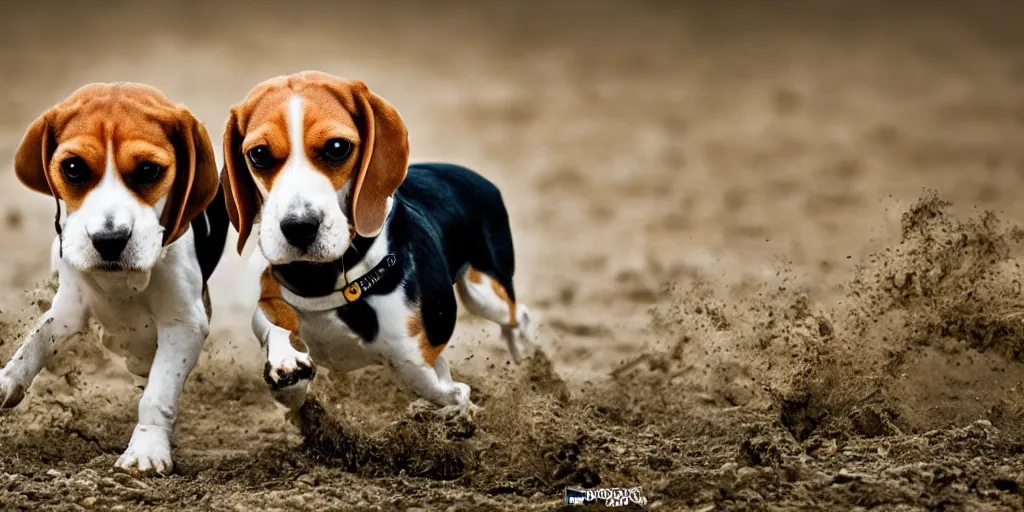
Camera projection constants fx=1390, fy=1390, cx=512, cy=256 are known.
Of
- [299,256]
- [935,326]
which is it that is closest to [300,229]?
[299,256]

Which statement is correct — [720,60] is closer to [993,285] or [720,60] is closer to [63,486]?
[993,285]

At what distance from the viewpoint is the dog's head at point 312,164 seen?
4215 millimetres

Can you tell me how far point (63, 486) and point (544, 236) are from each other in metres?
5.62

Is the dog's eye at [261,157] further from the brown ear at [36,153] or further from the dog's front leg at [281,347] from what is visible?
the brown ear at [36,153]

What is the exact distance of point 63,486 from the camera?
445cm

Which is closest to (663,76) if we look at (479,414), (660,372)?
(660,372)

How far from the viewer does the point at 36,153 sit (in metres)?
4.49

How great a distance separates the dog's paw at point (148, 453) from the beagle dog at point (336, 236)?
1.52 ft

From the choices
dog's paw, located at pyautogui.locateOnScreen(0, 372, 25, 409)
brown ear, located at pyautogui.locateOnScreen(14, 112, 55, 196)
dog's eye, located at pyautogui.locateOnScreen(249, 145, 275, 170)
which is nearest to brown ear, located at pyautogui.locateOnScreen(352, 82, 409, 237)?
dog's eye, located at pyautogui.locateOnScreen(249, 145, 275, 170)

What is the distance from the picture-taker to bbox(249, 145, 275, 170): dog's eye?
4.27 metres

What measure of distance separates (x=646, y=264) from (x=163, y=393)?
4790 mm

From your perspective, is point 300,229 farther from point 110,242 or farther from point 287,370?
point 110,242

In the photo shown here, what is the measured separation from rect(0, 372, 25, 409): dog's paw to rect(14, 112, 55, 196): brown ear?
0.63m

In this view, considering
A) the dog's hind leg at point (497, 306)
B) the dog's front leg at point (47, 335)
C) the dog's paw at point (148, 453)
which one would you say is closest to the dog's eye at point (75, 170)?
the dog's front leg at point (47, 335)
